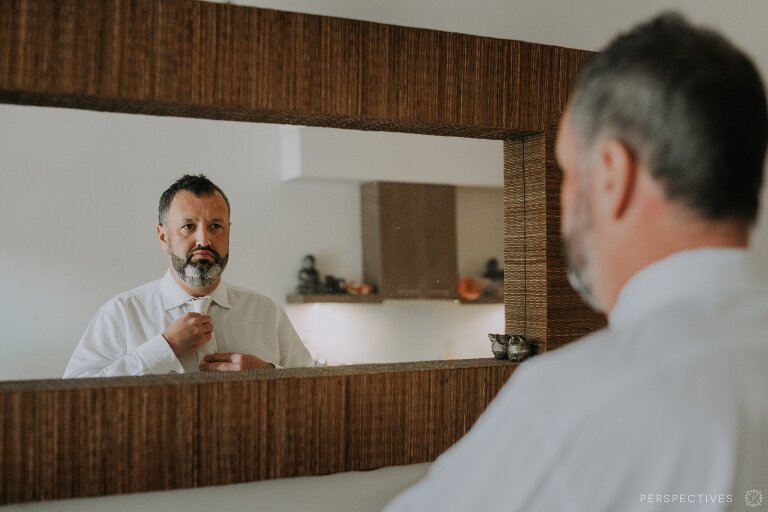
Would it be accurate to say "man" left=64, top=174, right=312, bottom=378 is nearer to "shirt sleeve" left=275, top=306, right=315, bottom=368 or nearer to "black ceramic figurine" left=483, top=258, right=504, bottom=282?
"shirt sleeve" left=275, top=306, right=315, bottom=368

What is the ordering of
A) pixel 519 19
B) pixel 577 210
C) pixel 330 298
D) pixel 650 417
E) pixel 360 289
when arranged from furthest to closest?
1. pixel 519 19
2. pixel 360 289
3. pixel 330 298
4. pixel 577 210
5. pixel 650 417

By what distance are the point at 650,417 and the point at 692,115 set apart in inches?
9.6

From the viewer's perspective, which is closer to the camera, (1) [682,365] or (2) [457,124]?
(1) [682,365]

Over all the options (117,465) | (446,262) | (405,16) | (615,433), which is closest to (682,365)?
(615,433)

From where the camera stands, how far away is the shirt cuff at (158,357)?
1.14m

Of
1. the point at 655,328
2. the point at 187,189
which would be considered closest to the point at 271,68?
the point at 187,189

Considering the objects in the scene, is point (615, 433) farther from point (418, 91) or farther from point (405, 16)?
point (405, 16)

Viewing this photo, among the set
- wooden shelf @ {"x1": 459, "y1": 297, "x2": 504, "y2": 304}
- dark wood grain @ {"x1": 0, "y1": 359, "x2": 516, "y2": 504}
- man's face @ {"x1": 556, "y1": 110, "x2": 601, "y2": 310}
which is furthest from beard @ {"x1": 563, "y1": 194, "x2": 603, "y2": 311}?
wooden shelf @ {"x1": 459, "y1": 297, "x2": 504, "y2": 304}

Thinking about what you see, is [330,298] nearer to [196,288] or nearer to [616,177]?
[196,288]

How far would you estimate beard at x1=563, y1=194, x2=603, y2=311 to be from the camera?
0.68 m

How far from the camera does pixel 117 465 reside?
105 centimetres

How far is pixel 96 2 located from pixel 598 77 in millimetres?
758

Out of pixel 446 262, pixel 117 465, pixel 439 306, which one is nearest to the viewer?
pixel 117 465

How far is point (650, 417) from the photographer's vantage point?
1.80ft
